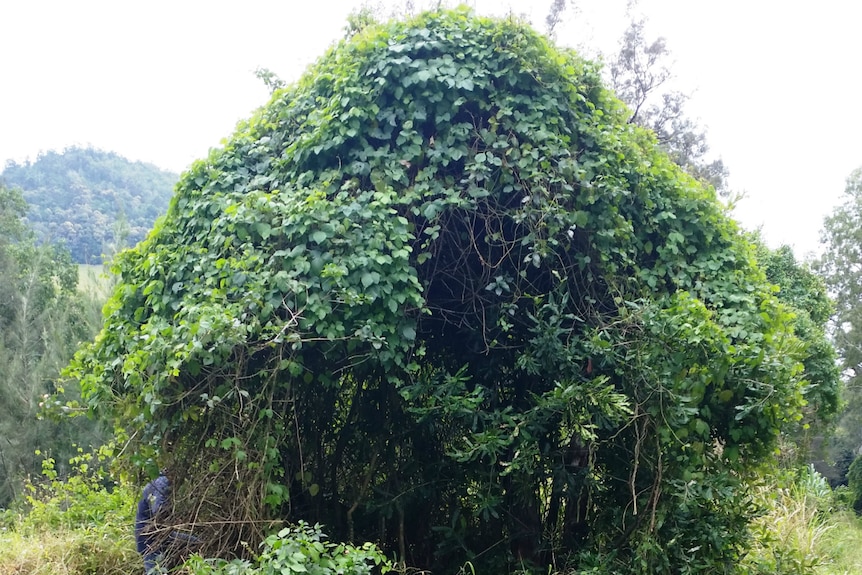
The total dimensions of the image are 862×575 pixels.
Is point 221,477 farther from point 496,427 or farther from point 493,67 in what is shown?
point 493,67

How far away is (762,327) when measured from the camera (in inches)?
163

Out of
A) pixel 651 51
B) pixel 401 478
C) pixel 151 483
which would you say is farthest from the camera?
pixel 651 51

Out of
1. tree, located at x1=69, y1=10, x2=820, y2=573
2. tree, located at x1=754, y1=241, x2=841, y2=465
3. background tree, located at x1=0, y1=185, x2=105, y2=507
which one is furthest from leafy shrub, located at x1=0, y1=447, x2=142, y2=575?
background tree, located at x1=0, y1=185, x2=105, y2=507

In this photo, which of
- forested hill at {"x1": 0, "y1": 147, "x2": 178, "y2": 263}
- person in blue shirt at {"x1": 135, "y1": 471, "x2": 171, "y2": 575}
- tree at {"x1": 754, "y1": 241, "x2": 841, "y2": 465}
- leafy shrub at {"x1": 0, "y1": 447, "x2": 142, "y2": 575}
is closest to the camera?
person in blue shirt at {"x1": 135, "y1": 471, "x2": 171, "y2": 575}

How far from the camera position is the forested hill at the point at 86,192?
97.4ft

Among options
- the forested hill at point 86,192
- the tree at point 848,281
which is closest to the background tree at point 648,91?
the tree at point 848,281

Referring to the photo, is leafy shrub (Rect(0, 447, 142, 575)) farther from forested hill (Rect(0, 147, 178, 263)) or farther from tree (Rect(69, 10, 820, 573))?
forested hill (Rect(0, 147, 178, 263))

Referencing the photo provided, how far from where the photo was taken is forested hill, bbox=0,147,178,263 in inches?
1169

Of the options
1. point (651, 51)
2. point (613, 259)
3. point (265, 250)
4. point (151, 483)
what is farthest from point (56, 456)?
point (651, 51)

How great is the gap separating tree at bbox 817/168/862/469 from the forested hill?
25390 mm

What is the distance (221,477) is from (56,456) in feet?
41.3

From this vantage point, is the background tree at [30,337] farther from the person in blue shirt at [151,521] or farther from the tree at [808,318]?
the tree at [808,318]

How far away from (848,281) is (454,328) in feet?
74.8

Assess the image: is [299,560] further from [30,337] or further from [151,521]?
[30,337]
